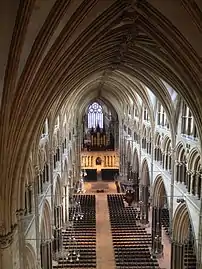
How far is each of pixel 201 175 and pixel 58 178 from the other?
516 inches

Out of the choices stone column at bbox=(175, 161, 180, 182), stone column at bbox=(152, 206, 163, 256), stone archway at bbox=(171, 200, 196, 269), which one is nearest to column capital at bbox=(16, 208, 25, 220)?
stone archway at bbox=(171, 200, 196, 269)

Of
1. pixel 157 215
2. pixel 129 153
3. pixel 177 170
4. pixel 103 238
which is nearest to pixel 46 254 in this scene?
pixel 103 238

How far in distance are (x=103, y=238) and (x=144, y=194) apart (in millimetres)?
7019

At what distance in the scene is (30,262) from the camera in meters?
17.6

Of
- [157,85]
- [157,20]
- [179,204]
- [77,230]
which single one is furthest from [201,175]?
[77,230]

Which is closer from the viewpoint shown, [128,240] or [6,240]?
[6,240]

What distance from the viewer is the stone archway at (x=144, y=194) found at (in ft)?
112

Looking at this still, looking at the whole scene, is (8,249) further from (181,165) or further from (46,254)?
(181,165)

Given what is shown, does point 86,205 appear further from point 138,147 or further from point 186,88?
point 186,88

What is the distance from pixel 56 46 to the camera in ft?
40.5

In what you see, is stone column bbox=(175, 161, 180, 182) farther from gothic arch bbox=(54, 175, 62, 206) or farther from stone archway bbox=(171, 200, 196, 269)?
gothic arch bbox=(54, 175, 62, 206)

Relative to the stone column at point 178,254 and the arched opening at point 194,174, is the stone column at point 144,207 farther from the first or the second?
the arched opening at point 194,174

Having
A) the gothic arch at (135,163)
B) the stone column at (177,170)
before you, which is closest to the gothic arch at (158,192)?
the stone column at (177,170)

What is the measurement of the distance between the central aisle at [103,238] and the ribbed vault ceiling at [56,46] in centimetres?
1404
